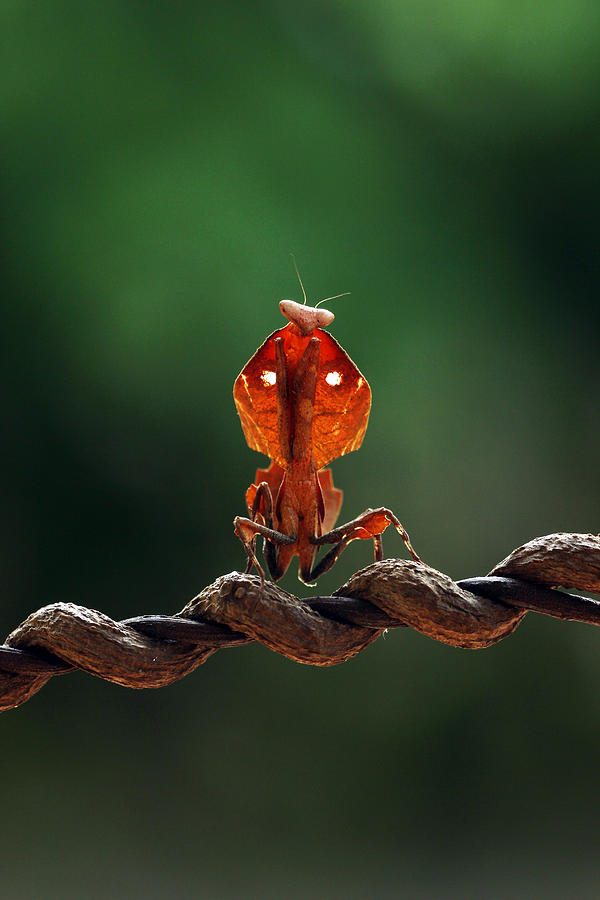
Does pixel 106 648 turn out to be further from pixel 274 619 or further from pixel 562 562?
pixel 562 562

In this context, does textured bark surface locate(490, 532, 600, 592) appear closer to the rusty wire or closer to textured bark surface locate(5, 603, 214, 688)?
the rusty wire

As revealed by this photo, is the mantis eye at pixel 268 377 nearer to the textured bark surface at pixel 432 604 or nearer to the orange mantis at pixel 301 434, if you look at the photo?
the orange mantis at pixel 301 434

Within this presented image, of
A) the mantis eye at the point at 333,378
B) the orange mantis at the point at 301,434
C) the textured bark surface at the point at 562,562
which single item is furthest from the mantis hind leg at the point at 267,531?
the textured bark surface at the point at 562,562

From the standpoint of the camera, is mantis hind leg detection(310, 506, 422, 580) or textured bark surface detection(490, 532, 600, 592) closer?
textured bark surface detection(490, 532, 600, 592)

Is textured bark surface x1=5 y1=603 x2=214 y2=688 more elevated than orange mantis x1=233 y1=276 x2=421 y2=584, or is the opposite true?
orange mantis x1=233 y1=276 x2=421 y2=584

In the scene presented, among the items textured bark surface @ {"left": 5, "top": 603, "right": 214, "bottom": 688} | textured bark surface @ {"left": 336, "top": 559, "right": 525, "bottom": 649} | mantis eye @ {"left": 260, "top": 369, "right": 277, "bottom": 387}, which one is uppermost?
mantis eye @ {"left": 260, "top": 369, "right": 277, "bottom": 387}

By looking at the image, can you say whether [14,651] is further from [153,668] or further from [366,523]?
[366,523]

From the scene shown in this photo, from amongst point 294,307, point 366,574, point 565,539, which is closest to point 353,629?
point 366,574

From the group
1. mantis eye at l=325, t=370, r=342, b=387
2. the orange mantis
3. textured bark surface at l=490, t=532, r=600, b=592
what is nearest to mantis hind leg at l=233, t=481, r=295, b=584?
the orange mantis

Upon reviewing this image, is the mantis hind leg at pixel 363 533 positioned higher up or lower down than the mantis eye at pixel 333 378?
lower down
